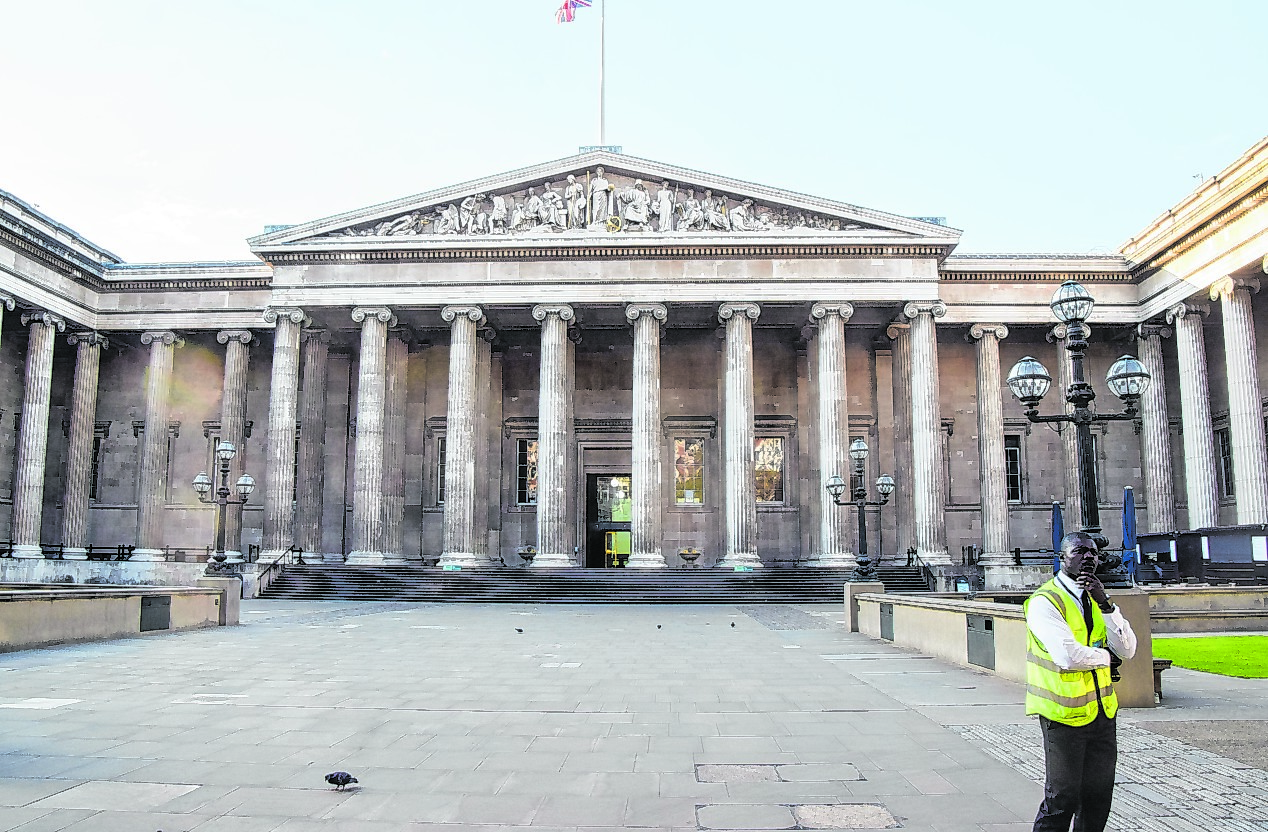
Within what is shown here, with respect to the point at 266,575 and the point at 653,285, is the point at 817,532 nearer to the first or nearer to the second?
the point at 653,285

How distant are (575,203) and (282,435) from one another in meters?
14.0

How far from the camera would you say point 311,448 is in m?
39.3

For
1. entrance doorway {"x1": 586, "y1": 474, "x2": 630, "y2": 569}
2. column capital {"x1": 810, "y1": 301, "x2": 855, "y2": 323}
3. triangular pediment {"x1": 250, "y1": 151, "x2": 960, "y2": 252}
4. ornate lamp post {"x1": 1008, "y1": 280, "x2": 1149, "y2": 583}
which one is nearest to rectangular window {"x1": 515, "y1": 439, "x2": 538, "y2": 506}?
entrance doorway {"x1": 586, "y1": 474, "x2": 630, "y2": 569}

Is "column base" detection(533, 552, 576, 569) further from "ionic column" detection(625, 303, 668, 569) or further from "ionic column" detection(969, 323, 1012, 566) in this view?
"ionic column" detection(969, 323, 1012, 566)

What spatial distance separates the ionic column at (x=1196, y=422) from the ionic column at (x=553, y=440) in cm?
2223

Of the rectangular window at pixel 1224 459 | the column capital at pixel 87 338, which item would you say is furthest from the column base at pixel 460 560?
the rectangular window at pixel 1224 459

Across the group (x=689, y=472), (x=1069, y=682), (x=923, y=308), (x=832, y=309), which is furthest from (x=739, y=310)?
(x=1069, y=682)

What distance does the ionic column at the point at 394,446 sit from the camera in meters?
37.9

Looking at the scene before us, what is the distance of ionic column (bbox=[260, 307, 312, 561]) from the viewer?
36938 millimetres

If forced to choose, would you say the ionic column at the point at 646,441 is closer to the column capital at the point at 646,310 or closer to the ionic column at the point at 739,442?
the column capital at the point at 646,310

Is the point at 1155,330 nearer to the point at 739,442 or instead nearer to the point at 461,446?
the point at 739,442

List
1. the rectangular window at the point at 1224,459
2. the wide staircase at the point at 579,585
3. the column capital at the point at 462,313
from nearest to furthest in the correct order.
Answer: the wide staircase at the point at 579,585 < the column capital at the point at 462,313 < the rectangular window at the point at 1224,459

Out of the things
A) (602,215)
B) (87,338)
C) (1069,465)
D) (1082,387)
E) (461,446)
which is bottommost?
(1082,387)

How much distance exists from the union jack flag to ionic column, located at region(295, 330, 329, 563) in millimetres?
15543
